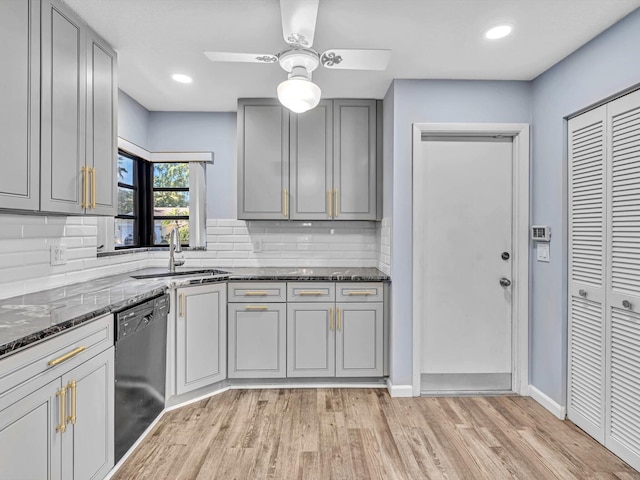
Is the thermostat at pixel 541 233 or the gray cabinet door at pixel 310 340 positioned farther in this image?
the gray cabinet door at pixel 310 340

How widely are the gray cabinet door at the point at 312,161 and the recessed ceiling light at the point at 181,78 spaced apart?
91 cm

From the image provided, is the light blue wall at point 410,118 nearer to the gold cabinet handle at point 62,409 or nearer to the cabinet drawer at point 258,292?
the cabinet drawer at point 258,292

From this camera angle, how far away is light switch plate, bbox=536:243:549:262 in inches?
107

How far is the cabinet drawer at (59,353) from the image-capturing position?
1221mm

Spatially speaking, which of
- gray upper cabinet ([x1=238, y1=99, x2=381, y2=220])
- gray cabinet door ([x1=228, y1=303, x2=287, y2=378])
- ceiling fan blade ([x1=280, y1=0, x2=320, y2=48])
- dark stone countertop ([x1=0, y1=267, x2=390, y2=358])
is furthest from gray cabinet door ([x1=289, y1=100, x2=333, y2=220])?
ceiling fan blade ([x1=280, y1=0, x2=320, y2=48])

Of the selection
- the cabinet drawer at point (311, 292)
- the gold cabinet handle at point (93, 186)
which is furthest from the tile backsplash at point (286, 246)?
the gold cabinet handle at point (93, 186)

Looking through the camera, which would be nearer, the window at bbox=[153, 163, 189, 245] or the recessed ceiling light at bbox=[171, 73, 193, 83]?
the recessed ceiling light at bbox=[171, 73, 193, 83]

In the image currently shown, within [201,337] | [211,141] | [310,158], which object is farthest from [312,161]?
[201,337]

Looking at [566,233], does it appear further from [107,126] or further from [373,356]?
[107,126]

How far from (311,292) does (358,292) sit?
1.28 ft

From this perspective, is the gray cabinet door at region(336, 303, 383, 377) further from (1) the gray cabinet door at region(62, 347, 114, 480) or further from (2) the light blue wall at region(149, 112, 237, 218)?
(1) the gray cabinet door at region(62, 347, 114, 480)

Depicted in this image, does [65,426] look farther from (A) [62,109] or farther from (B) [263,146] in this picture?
(B) [263,146]

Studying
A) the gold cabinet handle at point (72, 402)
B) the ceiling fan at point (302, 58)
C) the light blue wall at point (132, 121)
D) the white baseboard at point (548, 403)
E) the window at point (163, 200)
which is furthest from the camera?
the window at point (163, 200)

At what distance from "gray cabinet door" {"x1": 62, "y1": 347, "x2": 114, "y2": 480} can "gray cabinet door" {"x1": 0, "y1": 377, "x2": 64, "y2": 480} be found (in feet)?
0.22
